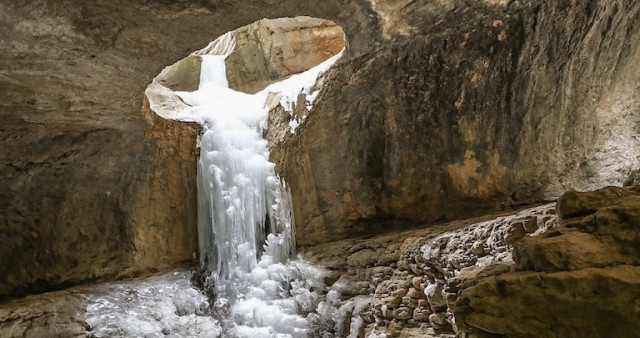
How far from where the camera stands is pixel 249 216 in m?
7.54

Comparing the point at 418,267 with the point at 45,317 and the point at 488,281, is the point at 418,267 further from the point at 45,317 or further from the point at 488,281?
the point at 45,317

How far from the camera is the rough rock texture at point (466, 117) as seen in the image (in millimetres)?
4707

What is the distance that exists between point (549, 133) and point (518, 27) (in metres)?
1.31

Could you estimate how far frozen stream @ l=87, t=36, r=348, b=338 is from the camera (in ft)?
19.3

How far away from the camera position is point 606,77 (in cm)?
471

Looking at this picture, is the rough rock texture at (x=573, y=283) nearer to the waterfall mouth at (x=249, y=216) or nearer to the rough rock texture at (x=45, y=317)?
the waterfall mouth at (x=249, y=216)

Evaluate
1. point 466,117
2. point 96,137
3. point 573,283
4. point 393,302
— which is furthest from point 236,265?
point 573,283

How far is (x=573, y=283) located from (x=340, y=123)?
15.7ft

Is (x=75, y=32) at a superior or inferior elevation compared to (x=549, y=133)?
superior

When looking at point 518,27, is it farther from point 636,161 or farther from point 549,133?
point 636,161

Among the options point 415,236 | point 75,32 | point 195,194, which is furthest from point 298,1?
point 195,194

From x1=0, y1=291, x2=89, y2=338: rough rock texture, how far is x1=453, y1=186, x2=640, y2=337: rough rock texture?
15.9ft

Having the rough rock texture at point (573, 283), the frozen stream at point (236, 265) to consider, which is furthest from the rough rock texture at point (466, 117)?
the rough rock texture at point (573, 283)

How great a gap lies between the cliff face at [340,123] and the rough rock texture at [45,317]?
0.95m
